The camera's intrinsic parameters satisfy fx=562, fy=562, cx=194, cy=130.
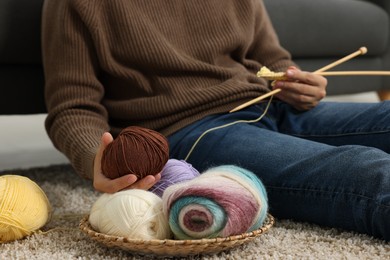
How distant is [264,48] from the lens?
120cm

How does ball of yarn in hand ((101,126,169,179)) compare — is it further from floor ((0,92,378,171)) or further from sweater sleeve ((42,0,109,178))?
floor ((0,92,378,171))

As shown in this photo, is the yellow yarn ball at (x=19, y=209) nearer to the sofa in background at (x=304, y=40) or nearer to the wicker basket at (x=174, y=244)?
the wicker basket at (x=174, y=244)

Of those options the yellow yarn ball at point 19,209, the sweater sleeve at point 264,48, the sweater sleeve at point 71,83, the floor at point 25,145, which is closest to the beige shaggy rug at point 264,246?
the yellow yarn ball at point 19,209

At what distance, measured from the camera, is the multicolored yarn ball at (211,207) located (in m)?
0.66

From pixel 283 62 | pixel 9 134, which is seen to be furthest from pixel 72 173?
pixel 9 134

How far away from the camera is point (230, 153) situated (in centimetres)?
90

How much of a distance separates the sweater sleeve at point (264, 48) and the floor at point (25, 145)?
64 cm

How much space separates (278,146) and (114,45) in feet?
1.13

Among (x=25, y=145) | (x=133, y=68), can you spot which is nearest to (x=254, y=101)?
(x=133, y=68)

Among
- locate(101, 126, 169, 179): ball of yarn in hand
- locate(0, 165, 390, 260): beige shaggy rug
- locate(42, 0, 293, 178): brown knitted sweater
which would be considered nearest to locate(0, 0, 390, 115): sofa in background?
locate(42, 0, 293, 178): brown knitted sweater

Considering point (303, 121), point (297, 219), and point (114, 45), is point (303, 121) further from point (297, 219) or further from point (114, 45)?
point (114, 45)

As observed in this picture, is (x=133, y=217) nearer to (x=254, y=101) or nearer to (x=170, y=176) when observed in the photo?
(x=170, y=176)

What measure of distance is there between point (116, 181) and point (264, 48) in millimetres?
575

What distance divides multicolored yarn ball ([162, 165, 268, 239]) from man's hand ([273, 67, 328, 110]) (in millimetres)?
355
